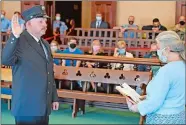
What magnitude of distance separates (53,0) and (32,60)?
786 cm

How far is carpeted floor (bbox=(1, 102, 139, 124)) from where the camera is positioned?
17.6 feet

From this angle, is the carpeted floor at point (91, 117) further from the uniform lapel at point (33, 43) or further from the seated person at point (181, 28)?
the uniform lapel at point (33, 43)

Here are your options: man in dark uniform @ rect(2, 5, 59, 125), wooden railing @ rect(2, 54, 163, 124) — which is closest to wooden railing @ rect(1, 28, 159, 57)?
wooden railing @ rect(2, 54, 163, 124)

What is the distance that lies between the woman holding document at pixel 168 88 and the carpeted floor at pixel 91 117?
119 inches

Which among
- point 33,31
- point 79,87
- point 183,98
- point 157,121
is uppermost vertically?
point 33,31

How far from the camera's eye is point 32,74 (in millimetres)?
2973

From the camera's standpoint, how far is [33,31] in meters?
→ 3.02

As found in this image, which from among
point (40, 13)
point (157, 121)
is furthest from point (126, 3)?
point (157, 121)

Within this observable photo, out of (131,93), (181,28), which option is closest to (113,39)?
(181,28)

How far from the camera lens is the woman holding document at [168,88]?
2.27 meters

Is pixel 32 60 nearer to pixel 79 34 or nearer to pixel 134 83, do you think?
pixel 134 83

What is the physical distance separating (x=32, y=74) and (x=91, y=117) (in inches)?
109

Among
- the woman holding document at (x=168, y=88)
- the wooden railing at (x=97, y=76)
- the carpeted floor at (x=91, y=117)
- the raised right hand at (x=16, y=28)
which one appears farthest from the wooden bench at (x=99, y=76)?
the woman holding document at (x=168, y=88)

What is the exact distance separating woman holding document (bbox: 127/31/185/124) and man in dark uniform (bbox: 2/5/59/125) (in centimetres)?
91
